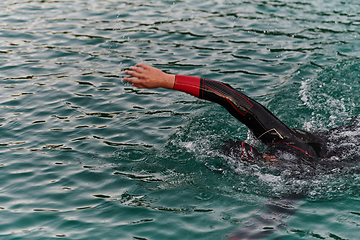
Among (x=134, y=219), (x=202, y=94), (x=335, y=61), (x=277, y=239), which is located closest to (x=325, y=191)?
(x=277, y=239)

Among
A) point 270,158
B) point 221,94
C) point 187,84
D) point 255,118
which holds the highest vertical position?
point 187,84

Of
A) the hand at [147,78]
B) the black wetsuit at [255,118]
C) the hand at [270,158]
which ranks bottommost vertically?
the hand at [270,158]

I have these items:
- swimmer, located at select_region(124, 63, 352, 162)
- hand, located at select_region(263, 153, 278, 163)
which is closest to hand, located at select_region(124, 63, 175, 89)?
swimmer, located at select_region(124, 63, 352, 162)

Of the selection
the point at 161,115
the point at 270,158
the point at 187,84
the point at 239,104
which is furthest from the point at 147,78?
the point at 161,115

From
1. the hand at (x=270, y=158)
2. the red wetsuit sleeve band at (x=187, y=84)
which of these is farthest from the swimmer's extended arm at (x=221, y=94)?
the hand at (x=270, y=158)

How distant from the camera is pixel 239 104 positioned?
458 cm

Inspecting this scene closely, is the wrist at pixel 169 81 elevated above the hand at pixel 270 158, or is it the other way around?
the wrist at pixel 169 81

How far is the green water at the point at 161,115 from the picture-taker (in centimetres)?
429

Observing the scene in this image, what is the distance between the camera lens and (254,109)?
4641 millimetres

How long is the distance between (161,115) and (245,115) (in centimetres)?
243

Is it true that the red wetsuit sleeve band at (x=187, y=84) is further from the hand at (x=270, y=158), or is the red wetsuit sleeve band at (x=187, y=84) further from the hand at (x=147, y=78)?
the hand at (x=270, y=158)

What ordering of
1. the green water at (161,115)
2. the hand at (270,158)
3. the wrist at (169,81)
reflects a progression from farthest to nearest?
the hand at (270,158), the wrist at (169,81), the green water at (161,115)

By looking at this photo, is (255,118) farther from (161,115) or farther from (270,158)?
(161,115)

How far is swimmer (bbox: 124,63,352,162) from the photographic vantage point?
4.38 m
